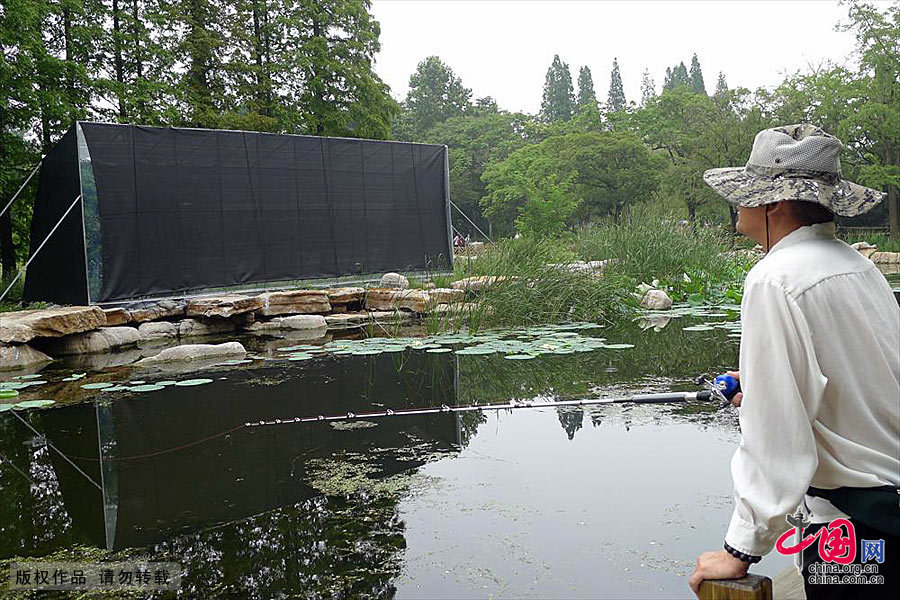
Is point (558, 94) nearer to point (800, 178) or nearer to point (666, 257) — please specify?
point (666, 257)

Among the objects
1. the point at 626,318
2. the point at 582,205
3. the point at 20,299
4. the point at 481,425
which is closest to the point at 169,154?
the point at 20,299

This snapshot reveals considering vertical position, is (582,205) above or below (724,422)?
above

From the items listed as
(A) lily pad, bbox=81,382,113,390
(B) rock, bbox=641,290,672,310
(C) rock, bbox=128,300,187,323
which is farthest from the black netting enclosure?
(B) rock, bbox=641,290,672,310

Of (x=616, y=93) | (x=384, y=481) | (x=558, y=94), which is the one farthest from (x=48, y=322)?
(x=616, y=93)

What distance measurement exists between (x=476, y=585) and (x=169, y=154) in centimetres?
755

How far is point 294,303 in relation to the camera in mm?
8766

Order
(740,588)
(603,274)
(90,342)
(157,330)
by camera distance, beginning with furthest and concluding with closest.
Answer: (603,274)
(157,330)
(90,342)
(740,588)

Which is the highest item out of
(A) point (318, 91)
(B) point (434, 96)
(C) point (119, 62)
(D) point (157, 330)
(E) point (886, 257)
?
(B) point (434, 96)

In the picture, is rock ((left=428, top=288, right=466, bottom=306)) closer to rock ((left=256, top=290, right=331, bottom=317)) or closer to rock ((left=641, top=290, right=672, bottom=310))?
rock ((left=256, top=290, right=331, bottom=317))

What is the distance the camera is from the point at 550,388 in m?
4.41

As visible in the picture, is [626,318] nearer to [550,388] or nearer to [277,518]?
[550,388]

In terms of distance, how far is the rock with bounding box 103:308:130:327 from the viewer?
755cm

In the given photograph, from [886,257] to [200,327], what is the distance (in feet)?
47.2

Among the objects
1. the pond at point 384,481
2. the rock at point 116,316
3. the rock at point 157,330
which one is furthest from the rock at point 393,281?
the pond at point 384,481
